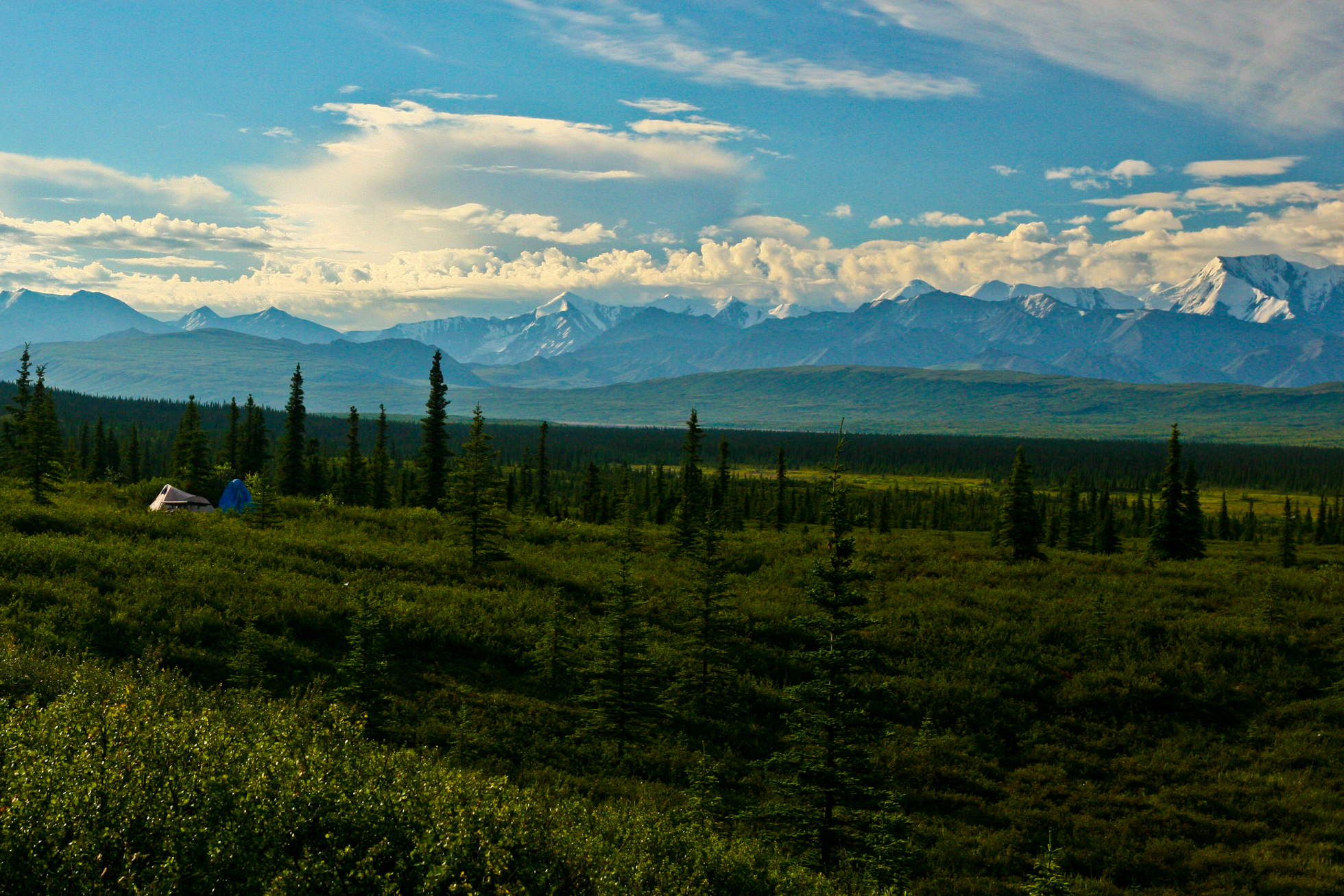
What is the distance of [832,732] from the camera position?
17.8 meters

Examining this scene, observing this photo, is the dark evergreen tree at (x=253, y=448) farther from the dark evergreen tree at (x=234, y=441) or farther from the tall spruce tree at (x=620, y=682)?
the tall spruce tree at (x=620, y=682)

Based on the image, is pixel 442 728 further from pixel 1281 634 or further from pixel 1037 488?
pixel 1037 488

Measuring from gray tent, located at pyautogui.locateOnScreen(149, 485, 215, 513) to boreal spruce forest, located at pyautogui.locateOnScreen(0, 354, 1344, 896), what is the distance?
60.7 inches

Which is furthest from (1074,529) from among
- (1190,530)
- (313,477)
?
(313,477)

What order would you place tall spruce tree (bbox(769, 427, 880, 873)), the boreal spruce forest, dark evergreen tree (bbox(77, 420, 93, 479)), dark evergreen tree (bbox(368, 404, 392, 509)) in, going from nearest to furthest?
the boreal spruce forest < tall spruce tree (bbox(769, 427, 880, 873)) < dark evergreen tree (bbox(368, 404, 392, 509)) < dark evergreen tree (bbox(77, 420, 93, 479))

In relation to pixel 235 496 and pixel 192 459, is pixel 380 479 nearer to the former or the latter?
pixel 192 459

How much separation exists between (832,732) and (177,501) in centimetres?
5104

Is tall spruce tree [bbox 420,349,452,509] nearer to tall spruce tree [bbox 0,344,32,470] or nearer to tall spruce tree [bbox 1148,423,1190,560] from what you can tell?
tall spruce tree [bbox 0,344,32,470]

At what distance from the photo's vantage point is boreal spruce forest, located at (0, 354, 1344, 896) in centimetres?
1068

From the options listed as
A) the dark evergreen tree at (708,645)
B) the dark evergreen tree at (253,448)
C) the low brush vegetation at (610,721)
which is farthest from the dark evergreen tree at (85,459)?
the dark evergreen tree at (708,645)

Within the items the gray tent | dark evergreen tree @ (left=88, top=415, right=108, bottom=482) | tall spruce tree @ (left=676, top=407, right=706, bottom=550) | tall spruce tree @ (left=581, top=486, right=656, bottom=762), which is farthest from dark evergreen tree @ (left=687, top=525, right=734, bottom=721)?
dark evergreen tree @ (left=88, top=415, right=108, bottom=482)

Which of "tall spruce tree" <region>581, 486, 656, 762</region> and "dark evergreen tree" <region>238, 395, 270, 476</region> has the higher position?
"dark evergreen tree" <region>238, 395, 270, 476</region>

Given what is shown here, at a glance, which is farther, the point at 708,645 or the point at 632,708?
the point at 708,645

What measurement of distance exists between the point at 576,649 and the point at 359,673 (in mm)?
11244
